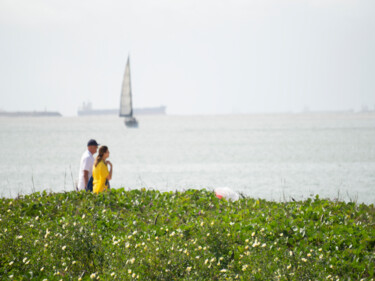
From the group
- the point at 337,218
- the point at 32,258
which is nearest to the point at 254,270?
the point at 337,218

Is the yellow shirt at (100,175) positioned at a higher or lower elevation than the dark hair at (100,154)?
lower

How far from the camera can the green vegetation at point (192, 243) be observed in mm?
7004

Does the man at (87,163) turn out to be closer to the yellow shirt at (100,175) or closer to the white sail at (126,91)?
the yellow shirt at (100,175)

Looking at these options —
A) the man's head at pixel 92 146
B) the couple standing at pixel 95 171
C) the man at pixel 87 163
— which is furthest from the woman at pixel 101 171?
the man's head at pixel 92 146

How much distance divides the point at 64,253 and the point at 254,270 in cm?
301

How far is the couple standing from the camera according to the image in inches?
460

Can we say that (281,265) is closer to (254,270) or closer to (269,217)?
(254,270)

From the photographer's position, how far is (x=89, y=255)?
7.86m

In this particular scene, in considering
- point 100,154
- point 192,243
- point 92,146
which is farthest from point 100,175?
point 192,243

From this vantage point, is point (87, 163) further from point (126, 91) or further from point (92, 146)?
point (126, 91)

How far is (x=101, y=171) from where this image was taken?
38.6ft

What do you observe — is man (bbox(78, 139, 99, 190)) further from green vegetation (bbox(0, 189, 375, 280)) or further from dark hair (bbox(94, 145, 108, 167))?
green vegetation (bbox(0, 189, 375, 280))

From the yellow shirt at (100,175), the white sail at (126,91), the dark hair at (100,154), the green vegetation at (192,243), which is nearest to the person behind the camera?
the green vegetation at (192,243)

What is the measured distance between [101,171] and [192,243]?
4585 mm
